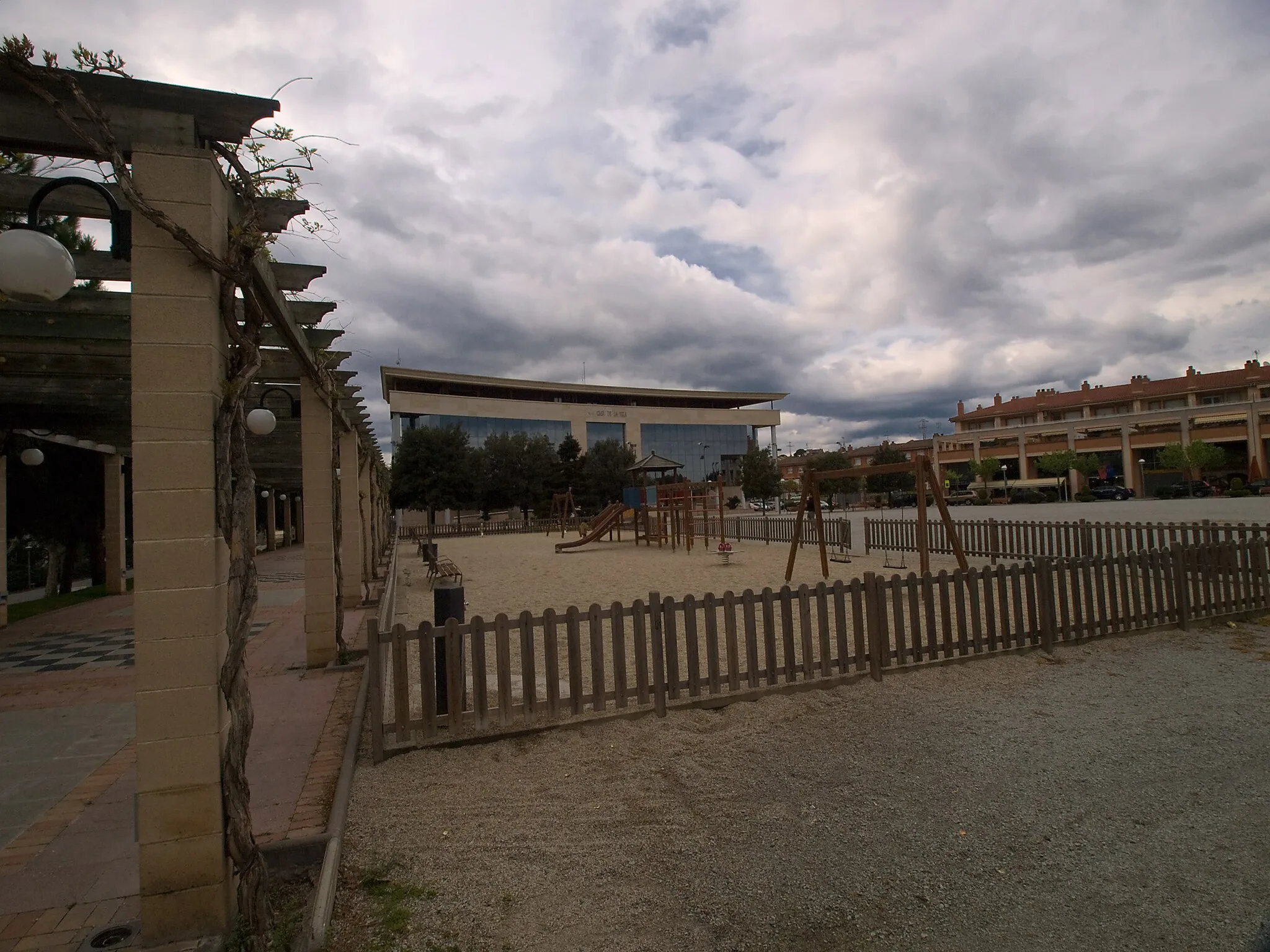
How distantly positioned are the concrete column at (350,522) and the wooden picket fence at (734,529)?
953 cm

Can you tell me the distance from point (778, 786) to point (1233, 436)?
66714mm

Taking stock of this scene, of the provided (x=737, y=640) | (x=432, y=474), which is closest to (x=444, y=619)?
(x=737, y=640)

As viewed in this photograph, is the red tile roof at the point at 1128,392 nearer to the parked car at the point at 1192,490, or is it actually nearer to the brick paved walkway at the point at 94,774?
the parked car at the point at 1192,490

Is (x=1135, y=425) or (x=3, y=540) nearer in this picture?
(x=3, y=540)

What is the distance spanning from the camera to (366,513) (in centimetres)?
1584

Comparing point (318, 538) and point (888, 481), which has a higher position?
point (888, 481)

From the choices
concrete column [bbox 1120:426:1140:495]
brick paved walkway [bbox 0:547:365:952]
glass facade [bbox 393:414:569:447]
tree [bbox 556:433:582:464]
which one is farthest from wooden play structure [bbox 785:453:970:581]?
concrete column [bbox 1120:426:1140:495]

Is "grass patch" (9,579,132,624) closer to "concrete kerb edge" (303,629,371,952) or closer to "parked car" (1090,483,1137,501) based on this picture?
"concrete kerb edge" (303,629,371,952)

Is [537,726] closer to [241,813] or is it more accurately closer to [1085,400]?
[241,813]

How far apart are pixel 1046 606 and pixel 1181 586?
1.92 metres

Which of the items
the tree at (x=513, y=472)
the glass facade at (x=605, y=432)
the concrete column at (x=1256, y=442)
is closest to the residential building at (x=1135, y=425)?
the concrete column at (x=1256, y=442)

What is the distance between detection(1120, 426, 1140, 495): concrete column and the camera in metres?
56.9

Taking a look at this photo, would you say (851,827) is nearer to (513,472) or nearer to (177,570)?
(177,570)

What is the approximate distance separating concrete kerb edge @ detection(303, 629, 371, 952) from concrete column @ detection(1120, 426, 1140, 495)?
221ft
